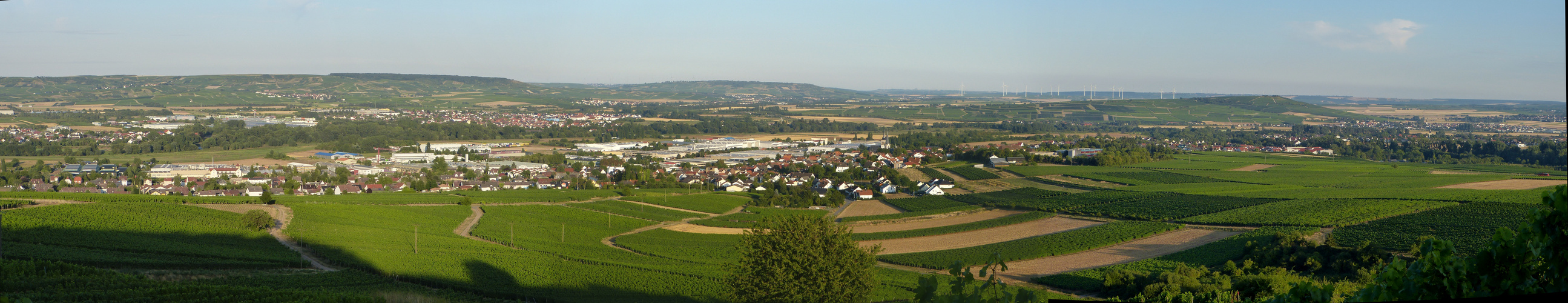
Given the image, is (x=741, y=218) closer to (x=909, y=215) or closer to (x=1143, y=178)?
(x=909, y=215)

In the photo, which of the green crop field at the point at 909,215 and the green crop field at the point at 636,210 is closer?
the green crop field at the point at 909,215

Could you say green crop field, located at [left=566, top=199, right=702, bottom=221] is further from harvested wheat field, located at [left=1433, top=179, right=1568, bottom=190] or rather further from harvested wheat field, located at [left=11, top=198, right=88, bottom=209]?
harvested wheat field, located at [left=1433, top=179, right=1568, bottom=190]

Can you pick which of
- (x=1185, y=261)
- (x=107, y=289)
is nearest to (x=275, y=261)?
(x=107, y=289)

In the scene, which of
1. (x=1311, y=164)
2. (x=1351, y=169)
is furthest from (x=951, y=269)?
(x=1311, y=164)

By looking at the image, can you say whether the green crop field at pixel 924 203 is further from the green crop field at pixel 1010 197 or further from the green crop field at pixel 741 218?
the green crop field at pixel 741 218

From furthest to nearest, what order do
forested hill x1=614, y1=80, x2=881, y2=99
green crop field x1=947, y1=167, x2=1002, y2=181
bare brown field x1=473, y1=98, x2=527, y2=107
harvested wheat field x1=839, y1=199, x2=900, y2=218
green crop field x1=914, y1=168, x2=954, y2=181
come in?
forested hill x1=614, y1=80, x2=881, y2=99 < bare brown field x1=473, y1=98, x2=527, y2=107 < green crop field x1=914, y1=168, x2=954, y2=181 < green crop field x1=947, y1=167, x2=1002, y2=181 < harvested wheat field x1=839, y1=199, x2=900, y2=218

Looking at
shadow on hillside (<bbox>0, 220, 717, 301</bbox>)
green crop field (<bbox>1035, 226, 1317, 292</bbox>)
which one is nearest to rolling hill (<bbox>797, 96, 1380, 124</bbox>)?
green crop field (<bbox>1035, 226, 1317, 292</bbox>)

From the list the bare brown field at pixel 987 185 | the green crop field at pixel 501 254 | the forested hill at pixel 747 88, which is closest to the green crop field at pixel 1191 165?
the bare brown field at pixel 987 185
